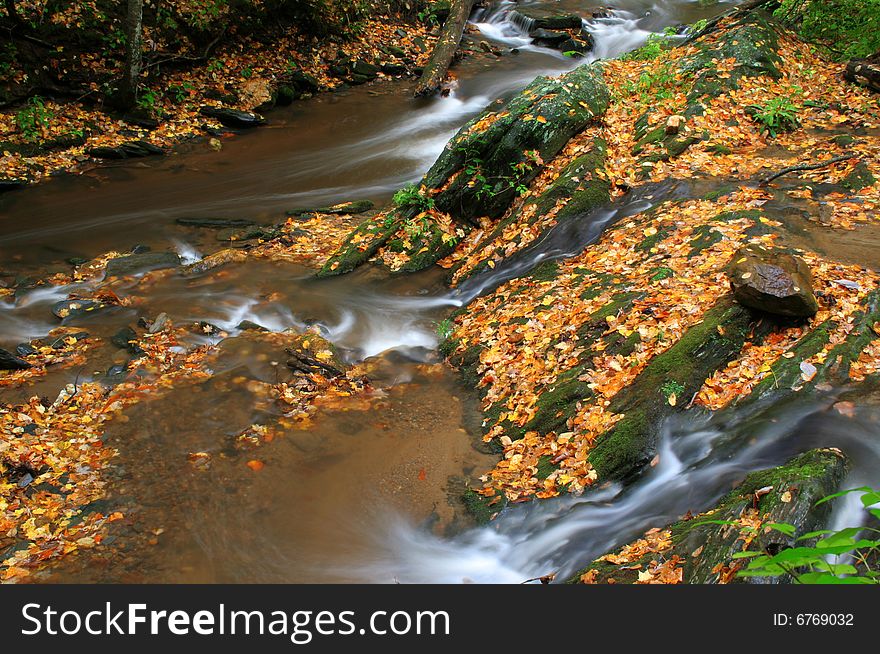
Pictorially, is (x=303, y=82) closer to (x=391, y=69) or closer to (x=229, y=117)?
(x=229, y=117)

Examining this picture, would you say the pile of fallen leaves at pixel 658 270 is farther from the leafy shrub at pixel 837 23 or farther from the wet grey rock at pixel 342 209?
the wet grey rock at pixel 342 209

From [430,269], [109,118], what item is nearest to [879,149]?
[430,269]

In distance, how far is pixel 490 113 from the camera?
32.5 ft

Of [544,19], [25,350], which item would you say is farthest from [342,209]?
[544,19]

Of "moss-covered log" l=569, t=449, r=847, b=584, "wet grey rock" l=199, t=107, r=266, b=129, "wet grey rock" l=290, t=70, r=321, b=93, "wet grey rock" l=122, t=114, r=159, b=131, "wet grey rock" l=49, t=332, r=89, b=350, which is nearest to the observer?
"moss-covered log" l=569, t=449, r=847, b=584

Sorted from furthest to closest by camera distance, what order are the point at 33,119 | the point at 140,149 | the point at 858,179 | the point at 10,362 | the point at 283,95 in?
1. the point at 283,95
2. the point at 140,149
3. the point at 33,119
4. the point at 858,179
5. the point at 10,362

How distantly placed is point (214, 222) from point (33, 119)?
520 centimetres

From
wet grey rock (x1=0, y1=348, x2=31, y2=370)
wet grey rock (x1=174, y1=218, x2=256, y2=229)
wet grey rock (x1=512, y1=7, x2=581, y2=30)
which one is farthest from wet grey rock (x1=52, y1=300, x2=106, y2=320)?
wet grey rock (x1=512, y1=7, x2=581, y2=30)

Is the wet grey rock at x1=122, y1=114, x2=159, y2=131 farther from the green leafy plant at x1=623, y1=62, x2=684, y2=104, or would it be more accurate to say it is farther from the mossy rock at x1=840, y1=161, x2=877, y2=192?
the mossy rock at x1=840, y1=161, x2=877, y2=192

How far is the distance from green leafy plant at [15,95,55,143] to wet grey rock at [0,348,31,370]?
7764 millimetres

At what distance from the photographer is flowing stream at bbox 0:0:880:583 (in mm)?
4453

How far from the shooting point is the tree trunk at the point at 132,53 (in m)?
12.8

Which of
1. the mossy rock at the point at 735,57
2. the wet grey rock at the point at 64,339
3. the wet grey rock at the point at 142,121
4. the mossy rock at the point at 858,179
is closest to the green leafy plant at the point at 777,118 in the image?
the mossy rock at the point at 735,57

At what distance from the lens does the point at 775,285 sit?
16.1 feet
